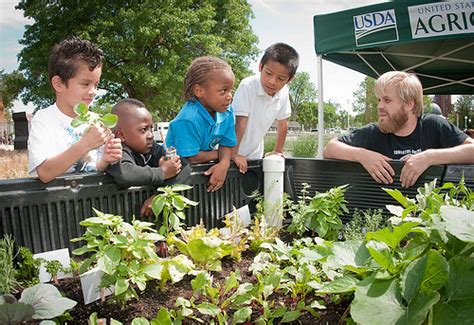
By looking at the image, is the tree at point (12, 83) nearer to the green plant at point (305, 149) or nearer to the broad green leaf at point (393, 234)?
the green plant at point (305, 149)

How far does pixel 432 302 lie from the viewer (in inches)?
20.9

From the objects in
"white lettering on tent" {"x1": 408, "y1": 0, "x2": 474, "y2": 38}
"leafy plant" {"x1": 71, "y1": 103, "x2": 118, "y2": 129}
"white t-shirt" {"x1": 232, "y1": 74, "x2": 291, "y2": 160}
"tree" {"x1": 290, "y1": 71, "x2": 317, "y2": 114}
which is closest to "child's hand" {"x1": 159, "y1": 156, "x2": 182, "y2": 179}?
"leafy plant" {"x1": 71, "y1": 103, "x2": 118, "y2": 129}

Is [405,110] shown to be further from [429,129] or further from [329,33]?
[329,33]

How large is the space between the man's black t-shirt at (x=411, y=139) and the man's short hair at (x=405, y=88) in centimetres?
9

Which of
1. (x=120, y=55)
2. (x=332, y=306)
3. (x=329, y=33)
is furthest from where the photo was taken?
(x=120, y=55)

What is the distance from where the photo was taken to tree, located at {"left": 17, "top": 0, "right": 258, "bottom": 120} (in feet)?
44.9

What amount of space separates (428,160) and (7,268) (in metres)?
1.16

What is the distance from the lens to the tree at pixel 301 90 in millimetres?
54094

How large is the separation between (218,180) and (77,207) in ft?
1.51

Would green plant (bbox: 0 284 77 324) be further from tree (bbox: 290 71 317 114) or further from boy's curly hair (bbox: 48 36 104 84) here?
tree (bbox: 290 71 317 114)


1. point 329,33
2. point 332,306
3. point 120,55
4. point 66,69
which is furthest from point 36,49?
point 332,306

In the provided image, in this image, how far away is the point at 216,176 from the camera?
130 centimetres

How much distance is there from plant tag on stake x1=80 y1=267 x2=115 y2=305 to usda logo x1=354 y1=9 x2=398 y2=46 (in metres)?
3.90

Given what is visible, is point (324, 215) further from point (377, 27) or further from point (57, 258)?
point (377, 27)
